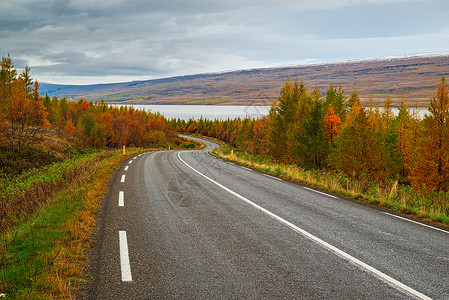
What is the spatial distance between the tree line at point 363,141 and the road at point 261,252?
22.9 feet

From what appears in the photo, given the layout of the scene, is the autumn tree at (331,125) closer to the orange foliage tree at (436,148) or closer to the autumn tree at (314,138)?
the autumn tree at (314,138)

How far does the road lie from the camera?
133 inches

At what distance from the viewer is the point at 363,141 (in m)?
18.5

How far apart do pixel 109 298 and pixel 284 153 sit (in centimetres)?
3031

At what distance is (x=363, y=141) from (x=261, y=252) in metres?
16.9

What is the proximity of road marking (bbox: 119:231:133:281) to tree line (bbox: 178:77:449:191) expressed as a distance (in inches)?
418

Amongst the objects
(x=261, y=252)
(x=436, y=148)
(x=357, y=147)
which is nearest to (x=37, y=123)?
(x=357, y=147)

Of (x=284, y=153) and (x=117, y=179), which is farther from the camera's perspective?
(x=284, y=153)

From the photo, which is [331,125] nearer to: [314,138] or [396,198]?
[314,138]

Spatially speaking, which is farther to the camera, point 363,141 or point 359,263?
point 363,141

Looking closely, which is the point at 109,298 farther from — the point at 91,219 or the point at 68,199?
the point at 68,199

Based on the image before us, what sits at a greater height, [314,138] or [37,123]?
[37,123]

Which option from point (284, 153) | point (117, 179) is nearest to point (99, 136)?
point (284, 153)

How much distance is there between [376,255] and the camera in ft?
14.9
